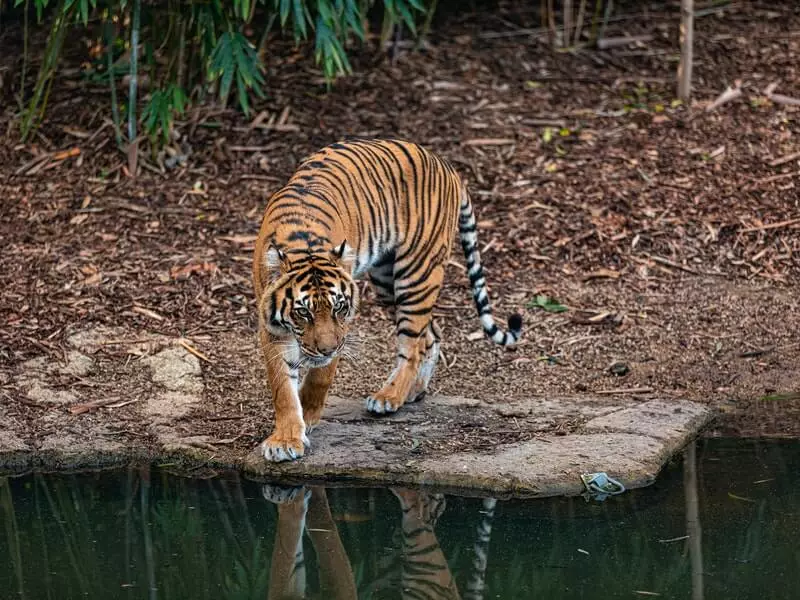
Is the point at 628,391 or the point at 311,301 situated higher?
the point at 311,301

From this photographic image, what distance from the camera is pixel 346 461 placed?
4.90 metres

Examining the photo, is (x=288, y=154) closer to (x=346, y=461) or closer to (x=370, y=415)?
(x=370, y=415)

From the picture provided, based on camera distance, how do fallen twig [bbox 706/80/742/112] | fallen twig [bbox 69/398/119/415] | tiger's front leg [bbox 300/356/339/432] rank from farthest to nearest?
fallen twig [bbox 706/80/742/112] < fallen twig [bbox 69/398/119/415] < tiger's front leg [bbox 300/356/339/432]

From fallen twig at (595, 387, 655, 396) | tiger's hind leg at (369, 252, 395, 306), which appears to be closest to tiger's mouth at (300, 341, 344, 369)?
tiger's hind leg at (369, 252, 395, 306)

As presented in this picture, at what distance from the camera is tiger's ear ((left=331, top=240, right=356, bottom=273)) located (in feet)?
15.7

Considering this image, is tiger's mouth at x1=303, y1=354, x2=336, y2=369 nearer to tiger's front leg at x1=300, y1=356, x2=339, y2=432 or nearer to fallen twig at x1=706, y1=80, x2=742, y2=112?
tiger's front leg at x1=300, y1=356, x2=339, y2=432

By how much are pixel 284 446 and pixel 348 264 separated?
0.79 metres

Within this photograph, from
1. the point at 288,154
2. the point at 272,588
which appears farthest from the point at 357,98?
the point at 272,588

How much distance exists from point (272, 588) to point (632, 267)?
3.65 metres

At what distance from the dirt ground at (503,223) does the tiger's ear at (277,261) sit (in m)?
0.94

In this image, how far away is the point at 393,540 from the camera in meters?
4.43

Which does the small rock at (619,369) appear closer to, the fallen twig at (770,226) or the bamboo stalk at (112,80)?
the fallen twig at (770,226)

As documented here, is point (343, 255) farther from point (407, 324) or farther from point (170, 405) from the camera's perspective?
point (170, 405)

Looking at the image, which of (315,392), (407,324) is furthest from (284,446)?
(407,324)
